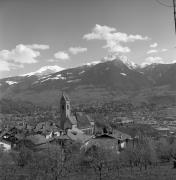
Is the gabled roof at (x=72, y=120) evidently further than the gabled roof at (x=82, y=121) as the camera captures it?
No

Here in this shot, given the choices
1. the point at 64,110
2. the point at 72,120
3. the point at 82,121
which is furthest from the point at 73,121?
the point at 64,110

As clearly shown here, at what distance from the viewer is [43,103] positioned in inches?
6895

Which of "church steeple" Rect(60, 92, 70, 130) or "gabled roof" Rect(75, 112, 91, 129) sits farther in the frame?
"gabled roof" Rect(75, 112, 91, 129)

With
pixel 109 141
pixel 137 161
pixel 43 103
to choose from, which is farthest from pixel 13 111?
pixel 137 161

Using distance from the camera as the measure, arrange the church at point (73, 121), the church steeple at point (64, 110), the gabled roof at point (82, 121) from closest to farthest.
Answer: the church at point (73, 121)
the church steeple at point (64, 110)
the gabled roof at point (82, 121)

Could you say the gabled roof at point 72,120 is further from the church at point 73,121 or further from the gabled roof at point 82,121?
the gabled roof at point 82,121

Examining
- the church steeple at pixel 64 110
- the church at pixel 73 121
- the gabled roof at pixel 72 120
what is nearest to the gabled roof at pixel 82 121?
the church at pixel 73 121

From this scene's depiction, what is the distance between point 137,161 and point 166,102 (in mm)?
126613

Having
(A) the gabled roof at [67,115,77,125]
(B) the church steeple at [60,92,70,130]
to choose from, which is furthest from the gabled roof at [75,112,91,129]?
(B) the church steeple at [60,92,70,130]

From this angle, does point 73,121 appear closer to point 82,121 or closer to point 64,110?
point 82,121

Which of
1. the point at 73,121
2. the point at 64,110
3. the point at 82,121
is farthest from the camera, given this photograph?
the point at 82,121

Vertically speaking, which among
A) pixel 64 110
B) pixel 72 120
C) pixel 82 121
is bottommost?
pixel 82 121

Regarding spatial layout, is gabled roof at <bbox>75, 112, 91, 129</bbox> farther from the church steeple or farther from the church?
the church steeple

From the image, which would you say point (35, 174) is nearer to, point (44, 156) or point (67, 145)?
point (44, 156)
